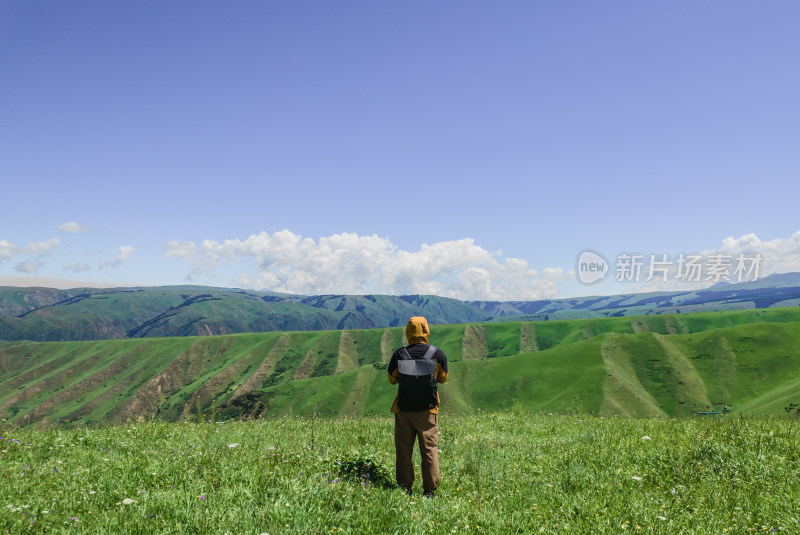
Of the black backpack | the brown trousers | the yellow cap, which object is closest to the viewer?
the brown trousers

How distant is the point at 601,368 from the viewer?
157875 mm

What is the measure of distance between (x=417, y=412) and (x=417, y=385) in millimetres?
430

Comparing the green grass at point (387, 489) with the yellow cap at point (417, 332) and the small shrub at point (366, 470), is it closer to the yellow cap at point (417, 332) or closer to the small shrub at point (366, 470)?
the small shrub at point (366, 470)

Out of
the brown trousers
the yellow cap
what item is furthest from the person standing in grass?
the yellow cap

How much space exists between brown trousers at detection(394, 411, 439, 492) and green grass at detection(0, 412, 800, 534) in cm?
34

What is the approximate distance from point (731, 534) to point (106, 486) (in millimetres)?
7499

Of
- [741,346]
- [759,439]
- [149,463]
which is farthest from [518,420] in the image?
[741,346]

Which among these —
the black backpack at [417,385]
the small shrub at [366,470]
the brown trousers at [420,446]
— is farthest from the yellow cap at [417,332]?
the small shrub at [366,470]

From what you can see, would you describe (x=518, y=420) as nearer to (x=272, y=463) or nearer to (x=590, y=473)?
(x=590, y=473)

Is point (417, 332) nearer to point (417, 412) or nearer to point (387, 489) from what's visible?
point (417, 412)

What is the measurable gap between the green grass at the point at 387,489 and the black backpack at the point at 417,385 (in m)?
1.18

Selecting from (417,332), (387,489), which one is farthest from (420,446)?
(417,332)

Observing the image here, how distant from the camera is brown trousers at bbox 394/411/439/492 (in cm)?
671

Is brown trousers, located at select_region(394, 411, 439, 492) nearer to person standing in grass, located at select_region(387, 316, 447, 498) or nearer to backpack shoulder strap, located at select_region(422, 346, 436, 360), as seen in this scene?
person standing in grass, located at select_region(387, 316, 447, 498)
